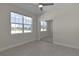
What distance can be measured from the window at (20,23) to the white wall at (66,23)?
1642 millimetres

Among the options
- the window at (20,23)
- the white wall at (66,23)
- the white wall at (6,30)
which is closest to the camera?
the white wall at (6,30)

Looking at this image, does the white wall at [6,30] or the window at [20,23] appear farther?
the window at [20,23]

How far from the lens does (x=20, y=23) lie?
19.5 feet

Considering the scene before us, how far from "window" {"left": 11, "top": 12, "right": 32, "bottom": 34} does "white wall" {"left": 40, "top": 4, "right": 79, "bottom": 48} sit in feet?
5.39

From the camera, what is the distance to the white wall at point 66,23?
15.3ft

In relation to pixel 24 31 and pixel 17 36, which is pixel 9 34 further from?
pixel 24 31

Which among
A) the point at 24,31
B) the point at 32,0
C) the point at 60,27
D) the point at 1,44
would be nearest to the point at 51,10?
the point at 60,27

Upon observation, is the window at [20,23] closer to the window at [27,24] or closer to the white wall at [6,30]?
the window at [27,24]

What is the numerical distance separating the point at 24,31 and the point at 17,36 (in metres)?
0.98

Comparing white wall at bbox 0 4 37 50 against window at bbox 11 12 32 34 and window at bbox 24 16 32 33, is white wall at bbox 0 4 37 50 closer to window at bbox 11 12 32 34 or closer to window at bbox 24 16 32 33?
window at bbox 11 12 32 34

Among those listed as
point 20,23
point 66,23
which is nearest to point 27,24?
point 20,23

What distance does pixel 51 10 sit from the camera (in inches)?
243

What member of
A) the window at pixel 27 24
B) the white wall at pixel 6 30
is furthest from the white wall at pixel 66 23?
the white wall at pixel 6 30

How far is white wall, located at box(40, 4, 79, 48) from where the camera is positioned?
4.67 m
